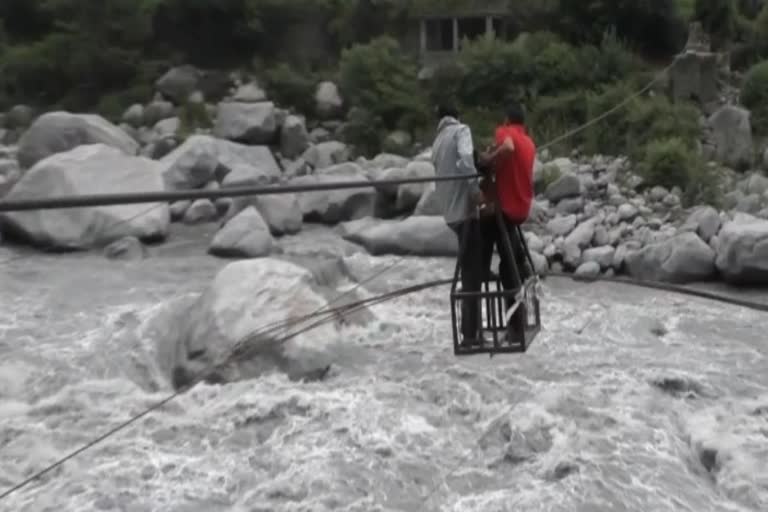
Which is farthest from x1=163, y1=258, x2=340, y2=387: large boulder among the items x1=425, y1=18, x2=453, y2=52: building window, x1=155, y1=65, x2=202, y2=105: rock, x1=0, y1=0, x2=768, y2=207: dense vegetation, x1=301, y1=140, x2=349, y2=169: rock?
x1=155, y1=65, x2=202, y2=105: rock

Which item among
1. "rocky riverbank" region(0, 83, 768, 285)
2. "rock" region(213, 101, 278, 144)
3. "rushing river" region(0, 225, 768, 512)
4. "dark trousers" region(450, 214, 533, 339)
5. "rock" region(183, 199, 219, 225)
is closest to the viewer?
"dark trousers" region(450, 214, 533, 339)

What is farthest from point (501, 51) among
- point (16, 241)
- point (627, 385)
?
point (627, 385)

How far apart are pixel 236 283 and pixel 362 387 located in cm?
174

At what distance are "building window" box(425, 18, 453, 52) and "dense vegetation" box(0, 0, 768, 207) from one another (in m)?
0.50

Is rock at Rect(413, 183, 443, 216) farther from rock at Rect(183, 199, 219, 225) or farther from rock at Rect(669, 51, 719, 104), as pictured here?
rock at Rect(669, 51, 719, 104)

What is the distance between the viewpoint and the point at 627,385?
31.3 ft

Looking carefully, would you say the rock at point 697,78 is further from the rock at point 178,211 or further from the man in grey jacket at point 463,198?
the man in grey jacket at point 463,198

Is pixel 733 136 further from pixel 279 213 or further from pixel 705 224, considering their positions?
pixel 279 213

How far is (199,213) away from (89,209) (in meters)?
2.28

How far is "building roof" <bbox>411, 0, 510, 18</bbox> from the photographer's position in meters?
24.8

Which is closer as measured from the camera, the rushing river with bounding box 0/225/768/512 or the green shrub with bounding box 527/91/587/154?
the rushing river with bounding box 0/225/768/512

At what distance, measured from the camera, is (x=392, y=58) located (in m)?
22.3

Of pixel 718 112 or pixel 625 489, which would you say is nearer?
pixel 625 489

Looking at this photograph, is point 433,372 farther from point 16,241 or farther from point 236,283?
point 16,241
